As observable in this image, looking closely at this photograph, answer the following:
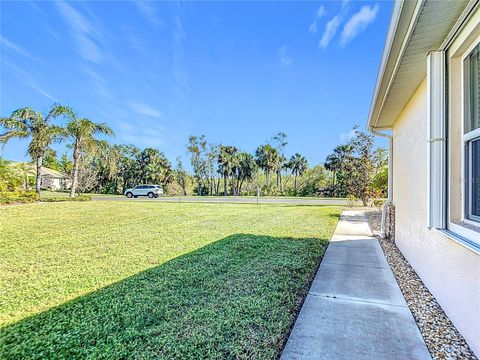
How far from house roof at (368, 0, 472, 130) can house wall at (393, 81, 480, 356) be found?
1.15 feet

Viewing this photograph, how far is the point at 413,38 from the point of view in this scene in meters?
2.46

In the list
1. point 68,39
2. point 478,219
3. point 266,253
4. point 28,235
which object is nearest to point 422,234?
point 478,219

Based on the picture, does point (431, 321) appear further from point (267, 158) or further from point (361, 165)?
point (267, 158)

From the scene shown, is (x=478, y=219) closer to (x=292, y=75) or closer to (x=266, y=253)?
(x=266, y=253)

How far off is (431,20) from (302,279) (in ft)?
10.9

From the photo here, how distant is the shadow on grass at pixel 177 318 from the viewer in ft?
6.69

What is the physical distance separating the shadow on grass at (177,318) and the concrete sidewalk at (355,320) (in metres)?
0.18

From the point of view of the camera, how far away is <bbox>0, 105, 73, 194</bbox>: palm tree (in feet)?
48.6

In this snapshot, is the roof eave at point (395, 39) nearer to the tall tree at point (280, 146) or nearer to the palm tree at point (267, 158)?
the palm tree at point (267, 158)

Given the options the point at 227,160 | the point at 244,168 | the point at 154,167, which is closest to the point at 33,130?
the point at 154,167

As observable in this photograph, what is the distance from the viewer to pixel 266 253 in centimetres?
488

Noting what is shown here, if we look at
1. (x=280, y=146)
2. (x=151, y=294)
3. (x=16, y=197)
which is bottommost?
(x=151, y=294)

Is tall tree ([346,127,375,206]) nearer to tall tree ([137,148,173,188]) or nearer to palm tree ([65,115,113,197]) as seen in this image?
palm tree ([65,115,113,197])

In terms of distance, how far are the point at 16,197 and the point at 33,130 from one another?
4.83 m
